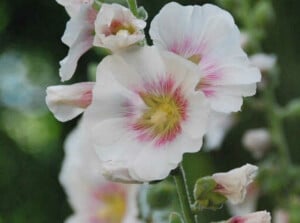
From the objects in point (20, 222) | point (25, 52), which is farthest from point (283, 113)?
point (25, 52)

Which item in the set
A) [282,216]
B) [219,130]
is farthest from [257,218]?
[219,130]

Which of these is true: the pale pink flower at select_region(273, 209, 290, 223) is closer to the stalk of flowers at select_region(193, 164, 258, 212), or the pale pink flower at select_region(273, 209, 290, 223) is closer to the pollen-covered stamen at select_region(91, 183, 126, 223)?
the pollen-covered stamen at select_region(91, 183, 126, 223)

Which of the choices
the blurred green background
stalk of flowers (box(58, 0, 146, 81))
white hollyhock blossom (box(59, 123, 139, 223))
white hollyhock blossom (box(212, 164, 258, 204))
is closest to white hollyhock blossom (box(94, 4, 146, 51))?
stalk of flowers (box(58, 0, 146, 81))

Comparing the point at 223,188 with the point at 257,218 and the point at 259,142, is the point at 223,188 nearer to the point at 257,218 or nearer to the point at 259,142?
the point at 257,218

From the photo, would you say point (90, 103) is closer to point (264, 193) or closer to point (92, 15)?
point (92, 15)

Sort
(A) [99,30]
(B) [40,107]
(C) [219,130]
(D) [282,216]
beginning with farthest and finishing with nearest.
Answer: (B) [40,107] < (C) [219,130] < (D) [282,216] < (A) [99,30]

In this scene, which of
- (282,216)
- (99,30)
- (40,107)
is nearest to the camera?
(99,30)
